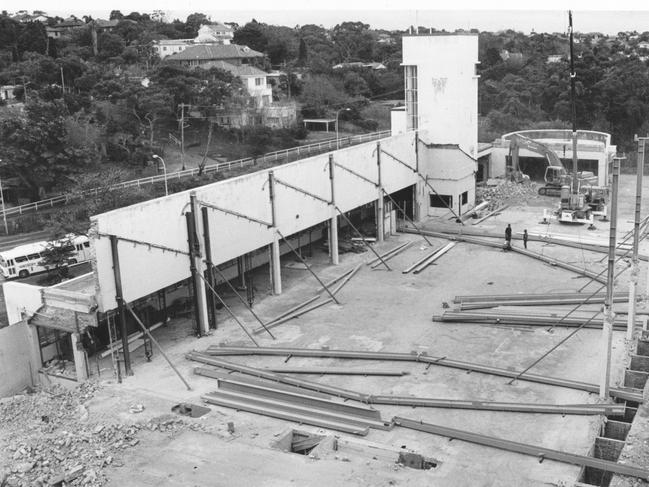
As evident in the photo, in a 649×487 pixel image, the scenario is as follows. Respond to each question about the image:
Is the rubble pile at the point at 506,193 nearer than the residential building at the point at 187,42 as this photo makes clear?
Yes

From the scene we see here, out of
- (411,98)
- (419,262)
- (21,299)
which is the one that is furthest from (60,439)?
(411,98)

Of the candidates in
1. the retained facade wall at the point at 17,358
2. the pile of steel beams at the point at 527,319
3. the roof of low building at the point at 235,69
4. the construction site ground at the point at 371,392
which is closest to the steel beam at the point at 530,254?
the construction site ground at the point at 371,392

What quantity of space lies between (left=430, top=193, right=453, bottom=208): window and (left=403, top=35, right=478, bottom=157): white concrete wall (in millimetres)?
2338

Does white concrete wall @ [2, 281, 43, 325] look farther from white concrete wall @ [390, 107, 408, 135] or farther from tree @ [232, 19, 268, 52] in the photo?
tree @ [232, 19, 268, 52]

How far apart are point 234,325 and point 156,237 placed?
3815mm

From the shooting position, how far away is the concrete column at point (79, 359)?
61.1 feet

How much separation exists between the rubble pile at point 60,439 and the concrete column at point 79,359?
0.75m

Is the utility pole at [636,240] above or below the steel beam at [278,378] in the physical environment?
above

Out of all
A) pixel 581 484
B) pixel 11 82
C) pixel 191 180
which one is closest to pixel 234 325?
pixel 581 484

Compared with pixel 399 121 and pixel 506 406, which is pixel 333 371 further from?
pixel 399 121

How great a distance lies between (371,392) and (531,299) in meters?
7.86

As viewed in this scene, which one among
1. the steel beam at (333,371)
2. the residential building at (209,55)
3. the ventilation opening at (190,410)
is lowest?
the ventilation opening at (190,410)

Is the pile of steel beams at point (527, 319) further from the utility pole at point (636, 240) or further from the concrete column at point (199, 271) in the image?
the concrete column at point (199, 271)

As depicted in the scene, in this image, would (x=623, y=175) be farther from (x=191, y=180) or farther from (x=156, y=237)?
(x=156, y=237)
